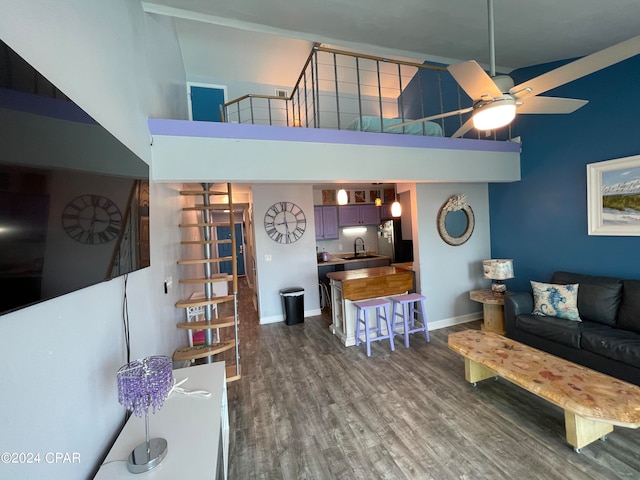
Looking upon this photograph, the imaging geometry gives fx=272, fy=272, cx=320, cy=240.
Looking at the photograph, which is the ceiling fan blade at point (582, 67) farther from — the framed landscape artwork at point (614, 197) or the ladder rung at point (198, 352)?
the ladder rung at point (198, 352)

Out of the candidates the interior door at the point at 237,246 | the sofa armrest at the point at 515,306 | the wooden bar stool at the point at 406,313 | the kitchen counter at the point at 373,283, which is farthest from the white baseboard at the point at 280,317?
the interior door at the point at 237,246

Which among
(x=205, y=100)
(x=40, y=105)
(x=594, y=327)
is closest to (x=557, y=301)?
(x=594, y=327)

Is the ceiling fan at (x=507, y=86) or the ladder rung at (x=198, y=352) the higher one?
the ceiling fan at (x=507, y=86)

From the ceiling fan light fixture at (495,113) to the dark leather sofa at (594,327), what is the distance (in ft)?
7.58

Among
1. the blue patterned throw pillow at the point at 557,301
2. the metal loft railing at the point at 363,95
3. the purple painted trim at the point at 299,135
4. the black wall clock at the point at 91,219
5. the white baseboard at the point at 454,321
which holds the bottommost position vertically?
the white baseboard at the point at 454,321

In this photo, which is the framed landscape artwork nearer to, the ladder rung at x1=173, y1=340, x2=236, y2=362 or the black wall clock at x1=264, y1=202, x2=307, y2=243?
the black wall clock at x1=264, y1=202, x2=307, y2=243

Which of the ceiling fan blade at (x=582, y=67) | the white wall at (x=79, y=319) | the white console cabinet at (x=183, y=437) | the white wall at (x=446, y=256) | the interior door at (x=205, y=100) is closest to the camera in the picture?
the white wall at (x=79, y=319)

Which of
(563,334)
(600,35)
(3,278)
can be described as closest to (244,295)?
(563,334)

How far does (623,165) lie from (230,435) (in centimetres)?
475

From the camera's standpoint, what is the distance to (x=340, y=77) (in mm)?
5992

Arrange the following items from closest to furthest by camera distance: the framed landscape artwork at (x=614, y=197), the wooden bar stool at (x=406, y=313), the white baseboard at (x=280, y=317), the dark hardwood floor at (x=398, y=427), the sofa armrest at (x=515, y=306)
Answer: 1. the dark hardwood floor at (x=398, y=427)
2. the framed landscape artwork at (x=614, y=197)
3. the sofa armrest at (x=515, y=306)
4. the wooden bar stool at (x=406, y=313)
5. the white baseboard at (x=280, y=317)

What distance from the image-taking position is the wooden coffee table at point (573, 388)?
171 cm

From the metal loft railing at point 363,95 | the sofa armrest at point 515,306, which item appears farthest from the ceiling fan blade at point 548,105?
the metal loft railing at point 363,95

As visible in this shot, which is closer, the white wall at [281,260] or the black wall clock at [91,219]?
the black wall clock at [91,219]
